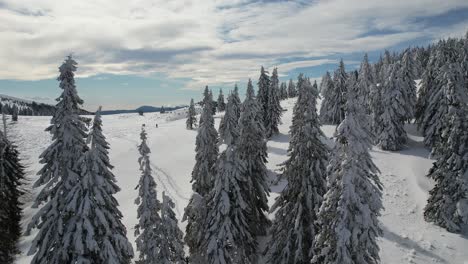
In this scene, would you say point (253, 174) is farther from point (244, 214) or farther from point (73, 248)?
Answer: point (73, 248)

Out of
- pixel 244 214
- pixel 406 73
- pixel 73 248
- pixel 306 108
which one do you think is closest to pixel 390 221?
pixel 244 214

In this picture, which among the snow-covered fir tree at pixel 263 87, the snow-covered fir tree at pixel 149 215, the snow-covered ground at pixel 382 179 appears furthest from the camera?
the snow-covered fir tree at pixel 263 87

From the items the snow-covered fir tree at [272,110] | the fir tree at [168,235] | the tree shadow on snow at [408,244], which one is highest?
the snow-covered fir tree at [272,110]

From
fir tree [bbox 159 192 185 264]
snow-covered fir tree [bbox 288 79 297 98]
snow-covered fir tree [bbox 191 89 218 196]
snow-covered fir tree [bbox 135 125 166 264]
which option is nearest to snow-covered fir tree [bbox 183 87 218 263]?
snow-covered fir tree [bbox 191 89 218 196]

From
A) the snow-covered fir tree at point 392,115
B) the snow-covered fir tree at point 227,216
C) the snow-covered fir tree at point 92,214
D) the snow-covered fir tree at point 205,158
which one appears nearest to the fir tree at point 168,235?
the snow-covered fir tree at point 227,216

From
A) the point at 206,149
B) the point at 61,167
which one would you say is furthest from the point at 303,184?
the point at 61,167

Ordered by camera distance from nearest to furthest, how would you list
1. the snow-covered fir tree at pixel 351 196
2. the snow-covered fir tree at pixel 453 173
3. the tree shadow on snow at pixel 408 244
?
the snow-covered fir tree at pixel 351 196
the tree shadow on snow at pixel 408 244
the snow-covered fir tree at pixel 453 173

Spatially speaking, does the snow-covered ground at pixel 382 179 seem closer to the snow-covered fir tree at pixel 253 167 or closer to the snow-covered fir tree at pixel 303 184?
the snow-covered fir tree at pixel 253 167
